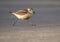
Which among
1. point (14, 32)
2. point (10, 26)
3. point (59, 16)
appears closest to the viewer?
point (14, 32)

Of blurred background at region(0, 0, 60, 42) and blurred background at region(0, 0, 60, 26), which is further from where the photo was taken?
blurred background at region(0, 0, 60, 26)

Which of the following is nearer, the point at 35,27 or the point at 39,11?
the point at 35,27

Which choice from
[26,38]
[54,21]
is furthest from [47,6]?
[26,38]

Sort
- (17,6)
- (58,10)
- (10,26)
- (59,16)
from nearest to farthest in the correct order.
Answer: (10,26)
(59,16)
(58,10)
(17,6)

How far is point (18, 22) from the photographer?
4.96 meters

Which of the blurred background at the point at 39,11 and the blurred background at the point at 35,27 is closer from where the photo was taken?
the blurred background at the point at 35,27

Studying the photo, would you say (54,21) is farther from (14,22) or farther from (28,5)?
(28,5)

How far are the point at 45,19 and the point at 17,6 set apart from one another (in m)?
1.50

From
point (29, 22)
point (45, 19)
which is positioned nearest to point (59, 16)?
point (45, 19)

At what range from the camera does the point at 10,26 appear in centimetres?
475

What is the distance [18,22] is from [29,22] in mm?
209

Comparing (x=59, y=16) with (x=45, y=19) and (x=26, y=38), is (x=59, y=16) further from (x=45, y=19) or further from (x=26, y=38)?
(x=26, y=38)

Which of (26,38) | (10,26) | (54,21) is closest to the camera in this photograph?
(26,38)

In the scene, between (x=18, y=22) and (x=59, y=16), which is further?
(x=59, y=16)
